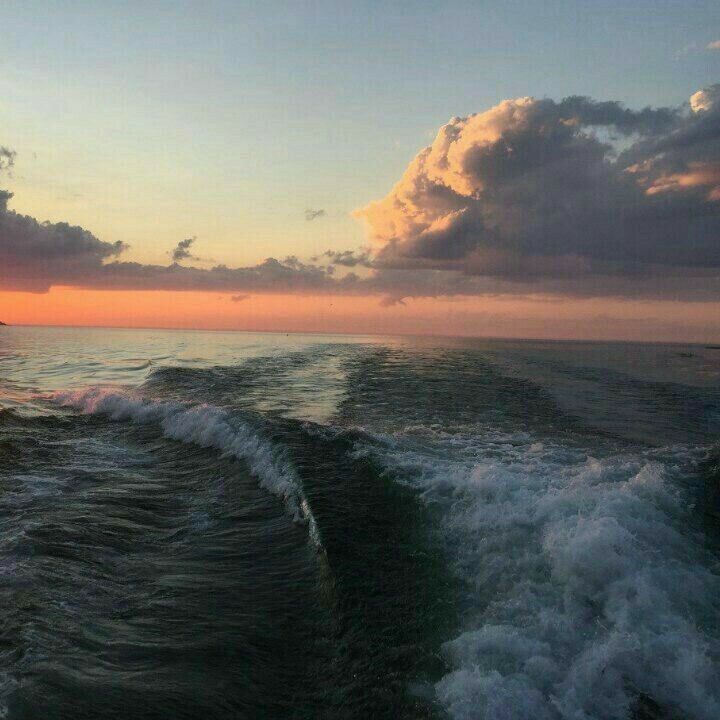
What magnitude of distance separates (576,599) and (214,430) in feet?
39.2

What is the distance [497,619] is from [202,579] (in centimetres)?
405

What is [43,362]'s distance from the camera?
43156 mm

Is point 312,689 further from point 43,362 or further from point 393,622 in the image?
point 43,362

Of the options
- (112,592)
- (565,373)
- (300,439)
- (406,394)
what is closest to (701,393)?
(565,373)

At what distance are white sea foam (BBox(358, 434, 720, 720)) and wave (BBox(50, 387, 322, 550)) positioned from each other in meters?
2.86

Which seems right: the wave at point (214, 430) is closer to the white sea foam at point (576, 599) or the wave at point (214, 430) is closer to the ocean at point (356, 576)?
the ocean at point (356, 576)

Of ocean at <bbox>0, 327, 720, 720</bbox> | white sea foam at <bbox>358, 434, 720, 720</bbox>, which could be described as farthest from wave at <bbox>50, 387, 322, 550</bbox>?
white sea foam at <bbox>358, 434, 720, 720</bbox>

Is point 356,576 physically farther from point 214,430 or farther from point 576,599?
point 214,430

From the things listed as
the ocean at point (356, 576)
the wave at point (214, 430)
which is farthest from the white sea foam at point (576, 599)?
the wave at point (214, 430)

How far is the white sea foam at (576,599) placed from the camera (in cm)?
466

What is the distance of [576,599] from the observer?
243 inches

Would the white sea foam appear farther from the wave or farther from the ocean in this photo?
the wave

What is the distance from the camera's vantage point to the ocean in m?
4.73

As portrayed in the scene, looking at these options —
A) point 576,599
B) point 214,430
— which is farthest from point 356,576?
point 214,430
